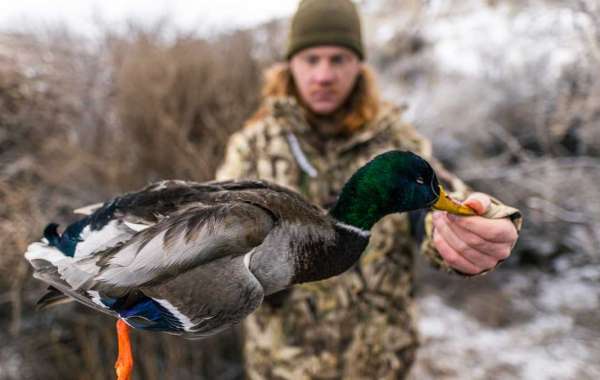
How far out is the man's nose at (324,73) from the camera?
6.26 ft

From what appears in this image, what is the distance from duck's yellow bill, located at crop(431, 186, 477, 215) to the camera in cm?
95

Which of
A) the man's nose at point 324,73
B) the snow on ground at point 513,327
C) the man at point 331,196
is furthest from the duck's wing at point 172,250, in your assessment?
the snow on ground at point 513,327

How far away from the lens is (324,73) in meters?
1.92

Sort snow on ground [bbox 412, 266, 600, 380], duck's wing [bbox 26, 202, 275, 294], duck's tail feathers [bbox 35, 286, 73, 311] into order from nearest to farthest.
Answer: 1. duck's wing [bbox 26, 202, 275, 294]
2. duck's tail feathers [bbox 35, 286, 73, 311]
3. snow on ground [bbox 412, 266, 600, 380]

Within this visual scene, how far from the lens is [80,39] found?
3.56 meters

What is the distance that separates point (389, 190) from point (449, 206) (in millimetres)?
149

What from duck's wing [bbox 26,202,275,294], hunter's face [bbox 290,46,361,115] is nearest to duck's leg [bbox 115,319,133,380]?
duck's wing [bbox 26,202,275,294]

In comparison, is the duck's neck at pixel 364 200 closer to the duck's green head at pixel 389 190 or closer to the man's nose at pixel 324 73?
the duck's green head at pixel 389 190

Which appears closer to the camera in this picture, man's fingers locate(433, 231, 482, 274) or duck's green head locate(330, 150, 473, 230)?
duck's green head locate(330, 150, 473, 230)

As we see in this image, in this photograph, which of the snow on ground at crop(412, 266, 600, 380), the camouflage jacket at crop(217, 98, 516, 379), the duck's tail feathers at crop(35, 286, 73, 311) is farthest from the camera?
the snow on ground at crop(412, 266, 600, 380)

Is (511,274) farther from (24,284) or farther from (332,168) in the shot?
(24,284)

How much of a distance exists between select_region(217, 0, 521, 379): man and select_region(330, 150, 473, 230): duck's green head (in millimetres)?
894

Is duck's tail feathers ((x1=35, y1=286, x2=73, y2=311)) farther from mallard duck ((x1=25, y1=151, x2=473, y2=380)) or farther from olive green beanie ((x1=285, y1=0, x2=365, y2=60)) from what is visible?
olive green beanie ((x1=285, y1=0, x2=365, y2=60))

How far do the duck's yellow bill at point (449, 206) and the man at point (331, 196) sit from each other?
85 cm
